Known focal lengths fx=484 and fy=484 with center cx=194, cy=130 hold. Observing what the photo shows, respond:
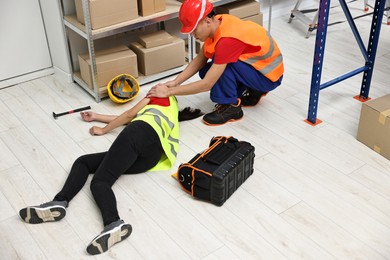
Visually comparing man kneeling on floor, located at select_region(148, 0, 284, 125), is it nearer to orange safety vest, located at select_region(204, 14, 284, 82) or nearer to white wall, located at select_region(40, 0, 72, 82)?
orange safety vest, located at select_region(204, 14, 284, 82)

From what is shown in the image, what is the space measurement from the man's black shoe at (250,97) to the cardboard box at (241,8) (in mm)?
856

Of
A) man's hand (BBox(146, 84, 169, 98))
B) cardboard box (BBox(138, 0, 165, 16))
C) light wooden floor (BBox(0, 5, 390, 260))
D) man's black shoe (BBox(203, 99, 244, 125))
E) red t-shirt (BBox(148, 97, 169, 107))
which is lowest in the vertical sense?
light wooden floor (BBox(0, 5, 390, 260))

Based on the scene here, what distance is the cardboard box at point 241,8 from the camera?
3.80 metres

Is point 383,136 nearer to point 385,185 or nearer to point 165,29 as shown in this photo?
point 385,185

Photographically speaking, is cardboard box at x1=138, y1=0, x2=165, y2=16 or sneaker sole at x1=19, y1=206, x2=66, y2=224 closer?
sneaker sole at x1=19, y1=206, x2=66, y2=224

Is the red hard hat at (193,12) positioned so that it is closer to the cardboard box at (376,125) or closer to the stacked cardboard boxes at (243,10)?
the cardboard box at (376,125)

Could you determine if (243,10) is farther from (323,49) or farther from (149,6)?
Result: (323,49)

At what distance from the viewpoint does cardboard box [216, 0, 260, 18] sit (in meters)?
3.80

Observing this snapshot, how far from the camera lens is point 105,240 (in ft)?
6.97

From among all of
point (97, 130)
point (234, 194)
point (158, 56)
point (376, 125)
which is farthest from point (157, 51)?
point (376, 125)

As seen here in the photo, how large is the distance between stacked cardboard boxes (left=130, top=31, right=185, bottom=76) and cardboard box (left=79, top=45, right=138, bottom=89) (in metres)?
0.09

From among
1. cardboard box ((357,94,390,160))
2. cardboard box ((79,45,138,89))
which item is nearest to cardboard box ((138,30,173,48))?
cardboard box ((79,45,138,89))

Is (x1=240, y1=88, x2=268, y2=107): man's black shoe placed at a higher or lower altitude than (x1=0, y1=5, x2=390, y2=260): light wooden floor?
higher

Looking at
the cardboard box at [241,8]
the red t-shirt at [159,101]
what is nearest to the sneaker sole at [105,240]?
the red t-shirt at [159,101]
